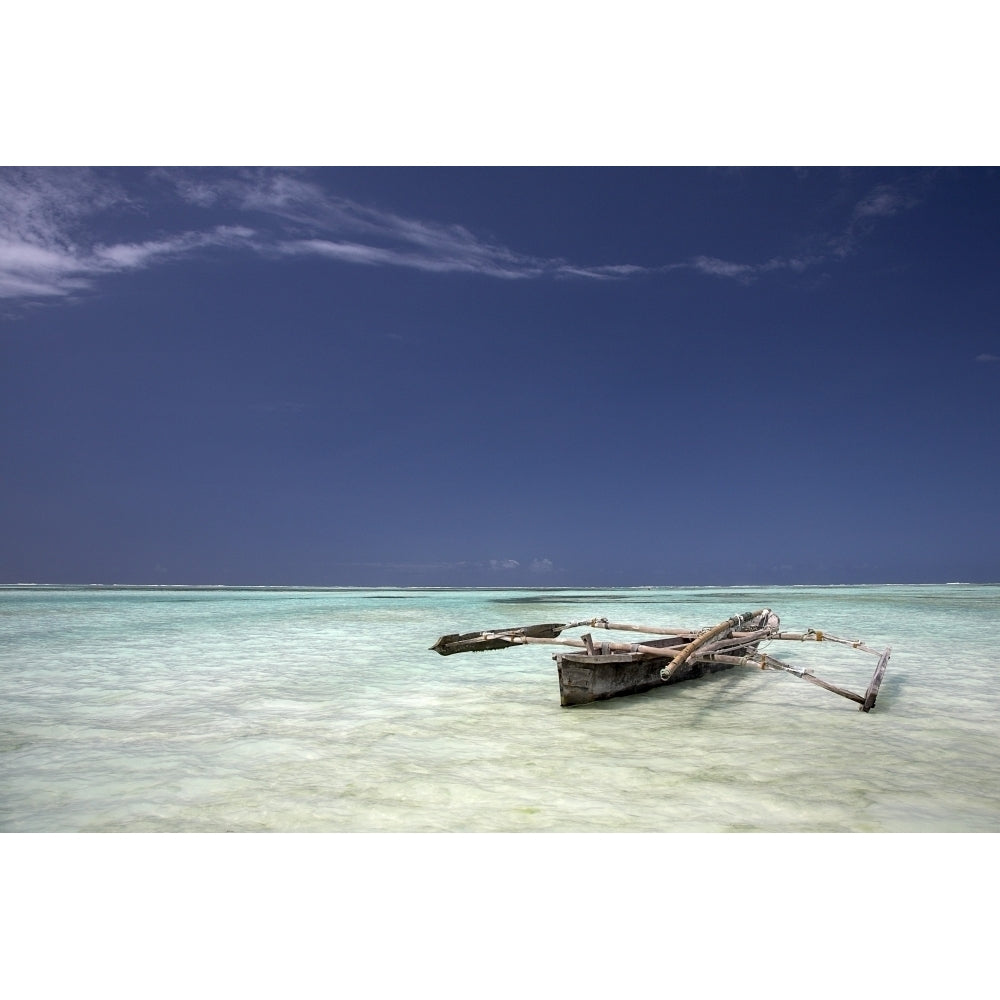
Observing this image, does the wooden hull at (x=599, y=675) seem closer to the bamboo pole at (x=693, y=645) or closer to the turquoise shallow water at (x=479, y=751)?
the turquoise shallow water at (x=479, y=751)

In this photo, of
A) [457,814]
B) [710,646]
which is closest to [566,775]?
[457,814]

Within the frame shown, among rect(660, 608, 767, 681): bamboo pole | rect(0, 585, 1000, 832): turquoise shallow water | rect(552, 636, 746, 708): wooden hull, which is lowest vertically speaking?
rect(0, 585, 1000, 832): turquoise shallow water

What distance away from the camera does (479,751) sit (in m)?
5.53

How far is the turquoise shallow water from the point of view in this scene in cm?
412

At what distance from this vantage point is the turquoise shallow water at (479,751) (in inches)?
162

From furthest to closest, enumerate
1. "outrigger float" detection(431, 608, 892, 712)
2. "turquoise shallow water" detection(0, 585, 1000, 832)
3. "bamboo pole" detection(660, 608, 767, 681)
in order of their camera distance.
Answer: "outrigger float" detection(431, 608, 892, 712) < "bamboo pole" detection(660, 608, 767, 681) < "turquoise shallow water" detection(0, 585, 1000, 832)

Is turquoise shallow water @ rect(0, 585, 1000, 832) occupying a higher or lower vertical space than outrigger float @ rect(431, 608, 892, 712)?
lower

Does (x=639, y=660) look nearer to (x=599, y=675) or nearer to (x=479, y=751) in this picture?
(x=599, y=675)

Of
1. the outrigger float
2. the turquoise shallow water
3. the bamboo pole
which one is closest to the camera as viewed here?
the turquoise shallow water

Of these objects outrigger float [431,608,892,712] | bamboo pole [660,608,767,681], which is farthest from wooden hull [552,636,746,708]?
bamboo pole [660,608,767,681]

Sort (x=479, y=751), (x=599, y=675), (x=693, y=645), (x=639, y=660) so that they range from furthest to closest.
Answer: (x=639, y=660), (x=599, y=675), (x=693, y=645), (x=479, y=751)

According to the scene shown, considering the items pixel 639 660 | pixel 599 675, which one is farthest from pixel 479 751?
pixel 639 660

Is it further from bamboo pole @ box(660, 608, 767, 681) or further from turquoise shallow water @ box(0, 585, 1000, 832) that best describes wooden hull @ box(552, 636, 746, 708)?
bamboo pole @ box(660, 608, 767, 681)
